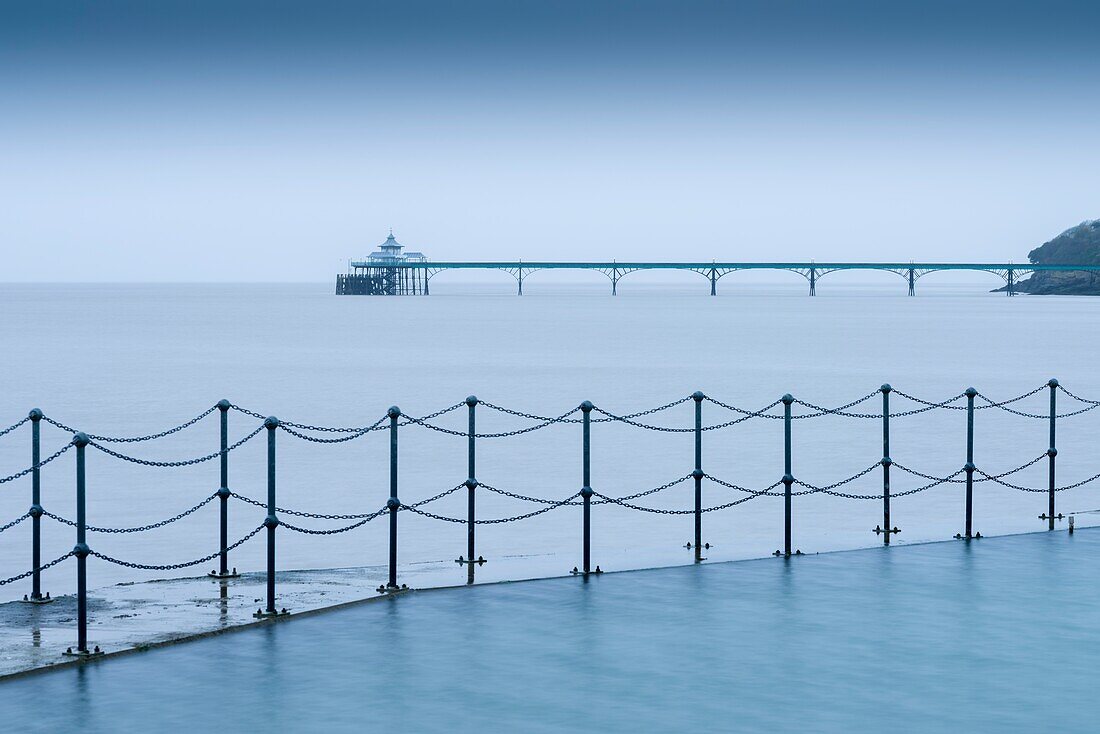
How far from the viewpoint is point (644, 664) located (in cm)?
942

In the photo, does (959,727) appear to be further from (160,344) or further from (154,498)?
(160,344)

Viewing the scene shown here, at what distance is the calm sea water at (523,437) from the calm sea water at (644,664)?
2026mm

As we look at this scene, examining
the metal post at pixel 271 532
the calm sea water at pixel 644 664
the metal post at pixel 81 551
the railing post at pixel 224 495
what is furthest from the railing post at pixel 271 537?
the metal post at pixel 81 551

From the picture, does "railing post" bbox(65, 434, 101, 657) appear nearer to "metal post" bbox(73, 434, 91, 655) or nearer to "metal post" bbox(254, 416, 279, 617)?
"metal post" bbox(73, 434, 91, 655)

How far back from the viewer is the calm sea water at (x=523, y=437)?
19.2m

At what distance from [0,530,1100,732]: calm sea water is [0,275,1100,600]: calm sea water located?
6.65 feet

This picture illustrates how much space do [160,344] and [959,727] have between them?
8603 cm

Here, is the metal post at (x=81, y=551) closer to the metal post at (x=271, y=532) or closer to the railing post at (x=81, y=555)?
the railing post at (x=81, y=555)

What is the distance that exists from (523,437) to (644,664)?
84.1ft

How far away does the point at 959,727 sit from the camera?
26.2ft

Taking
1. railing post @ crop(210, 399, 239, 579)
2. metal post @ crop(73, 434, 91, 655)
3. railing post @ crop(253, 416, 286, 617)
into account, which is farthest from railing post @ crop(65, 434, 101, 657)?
railing post @ crop(210, 399, 239, 579)

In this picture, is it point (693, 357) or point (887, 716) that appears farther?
point (693, 357)

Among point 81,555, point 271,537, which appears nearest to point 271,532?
point 271,537

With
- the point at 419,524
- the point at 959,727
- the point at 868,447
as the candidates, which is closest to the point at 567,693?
the point at 959,727
